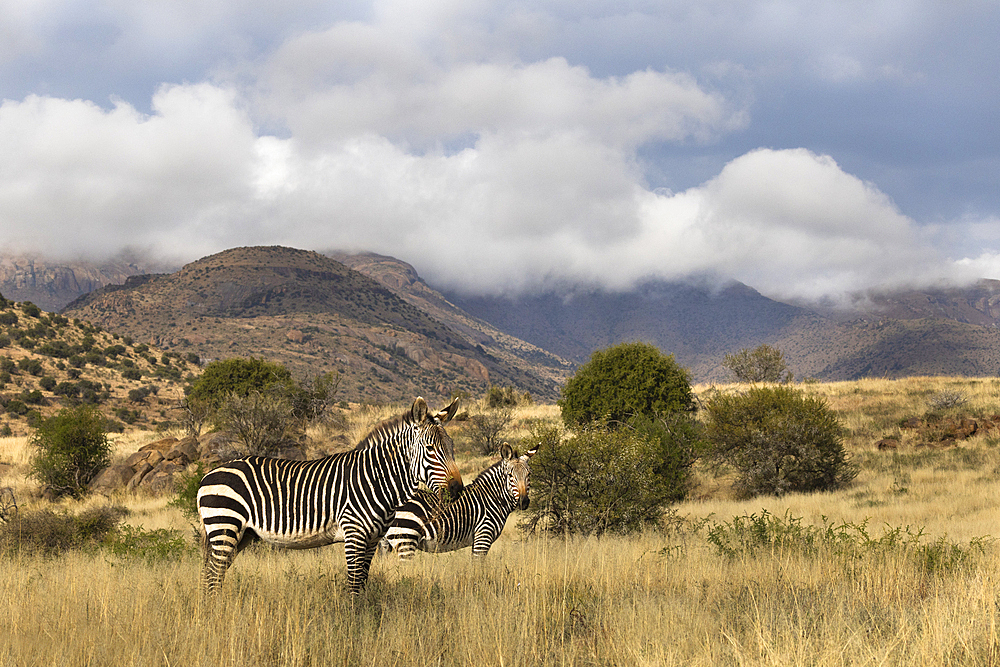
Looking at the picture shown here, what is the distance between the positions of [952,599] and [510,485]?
6.16 metres

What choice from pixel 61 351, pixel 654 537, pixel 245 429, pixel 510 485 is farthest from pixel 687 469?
pixel 61 351

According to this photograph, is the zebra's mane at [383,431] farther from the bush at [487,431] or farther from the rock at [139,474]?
the bush at [487,431]

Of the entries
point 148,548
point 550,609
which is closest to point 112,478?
point 148,548

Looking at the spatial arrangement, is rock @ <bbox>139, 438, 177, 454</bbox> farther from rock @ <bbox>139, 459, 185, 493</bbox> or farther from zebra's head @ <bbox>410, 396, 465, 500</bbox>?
zebra's head @ <bbox>410, 396, 465, 500</bbox>

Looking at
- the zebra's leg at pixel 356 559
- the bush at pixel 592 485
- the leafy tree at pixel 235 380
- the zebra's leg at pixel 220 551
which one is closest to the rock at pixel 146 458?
Answer: the leafy tree at pixel 235 380

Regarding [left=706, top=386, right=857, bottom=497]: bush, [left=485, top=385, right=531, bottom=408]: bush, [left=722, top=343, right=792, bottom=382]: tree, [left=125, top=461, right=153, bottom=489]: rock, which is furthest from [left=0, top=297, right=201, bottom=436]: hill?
[left=722, top=343, right=792, bottom=382]: tree

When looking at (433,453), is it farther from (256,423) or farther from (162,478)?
(256,423)

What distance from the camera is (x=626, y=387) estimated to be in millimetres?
31062

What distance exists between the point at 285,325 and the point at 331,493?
140517mm

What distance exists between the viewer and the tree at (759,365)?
69688 mm

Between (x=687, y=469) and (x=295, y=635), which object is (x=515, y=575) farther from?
(x=687, y=469)

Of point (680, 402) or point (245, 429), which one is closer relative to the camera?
point (245, 429)

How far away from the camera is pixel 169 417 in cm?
5406

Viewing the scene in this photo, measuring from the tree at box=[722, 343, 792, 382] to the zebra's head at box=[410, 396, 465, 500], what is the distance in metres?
67.3
